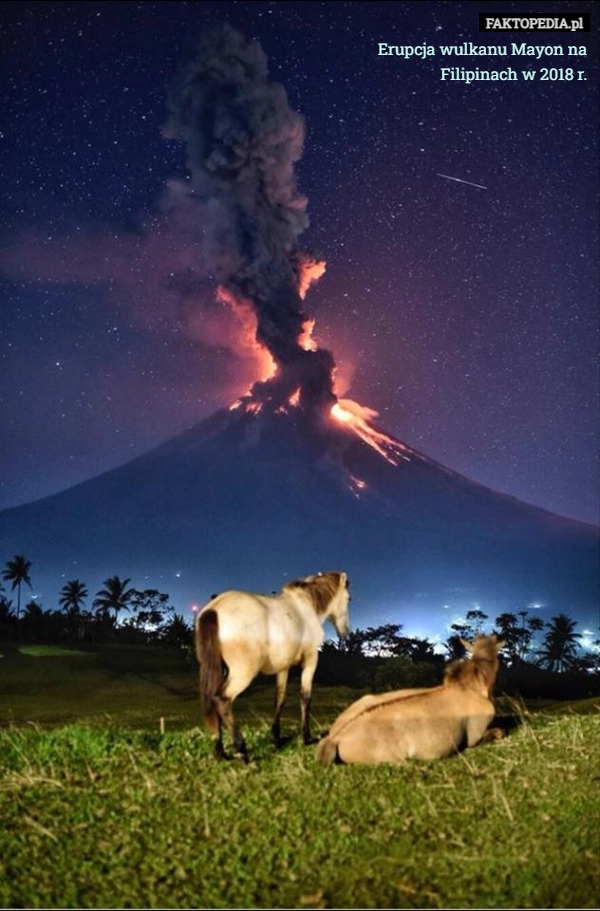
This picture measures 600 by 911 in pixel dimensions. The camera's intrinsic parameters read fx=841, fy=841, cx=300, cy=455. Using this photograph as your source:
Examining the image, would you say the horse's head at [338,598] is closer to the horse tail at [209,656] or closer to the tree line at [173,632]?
the horse tail at [209,656]

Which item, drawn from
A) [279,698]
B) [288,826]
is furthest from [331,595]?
[288,826]

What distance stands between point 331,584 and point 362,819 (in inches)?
156

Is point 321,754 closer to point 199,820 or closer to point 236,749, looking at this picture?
point 236,749

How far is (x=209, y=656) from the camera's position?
8.41 metres

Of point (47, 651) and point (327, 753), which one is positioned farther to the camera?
point (47, 651)

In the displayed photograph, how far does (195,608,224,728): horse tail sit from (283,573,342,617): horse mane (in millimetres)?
1495

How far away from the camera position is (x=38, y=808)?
696 cm

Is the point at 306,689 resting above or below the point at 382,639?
below

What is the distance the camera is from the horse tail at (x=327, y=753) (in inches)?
326

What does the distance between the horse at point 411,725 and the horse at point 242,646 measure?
2.93 feet

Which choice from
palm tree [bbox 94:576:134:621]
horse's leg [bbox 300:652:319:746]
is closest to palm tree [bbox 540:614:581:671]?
palm tree [bbox 94:576:134:621]

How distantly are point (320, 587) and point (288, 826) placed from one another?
401cm

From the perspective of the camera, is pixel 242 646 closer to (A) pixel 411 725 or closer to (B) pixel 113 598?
(A) pixel 411 725

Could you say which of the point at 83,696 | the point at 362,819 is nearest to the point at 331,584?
the point at 362,819
